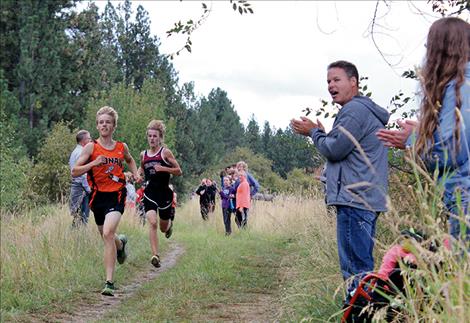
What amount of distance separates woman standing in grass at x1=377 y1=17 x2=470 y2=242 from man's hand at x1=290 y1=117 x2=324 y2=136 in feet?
4.85

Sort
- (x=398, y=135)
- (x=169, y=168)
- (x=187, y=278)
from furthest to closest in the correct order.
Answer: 1. (x=169, y=168)
2. (x=187, y=278)
3. (x=398, y=135)

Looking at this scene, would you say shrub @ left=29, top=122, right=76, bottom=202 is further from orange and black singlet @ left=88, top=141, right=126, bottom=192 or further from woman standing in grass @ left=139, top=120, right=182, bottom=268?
orange and black singlet @ left=88, top=141, right=126, bottom=192

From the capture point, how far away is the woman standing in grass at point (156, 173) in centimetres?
988

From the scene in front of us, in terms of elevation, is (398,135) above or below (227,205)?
above

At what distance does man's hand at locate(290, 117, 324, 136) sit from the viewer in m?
5.35

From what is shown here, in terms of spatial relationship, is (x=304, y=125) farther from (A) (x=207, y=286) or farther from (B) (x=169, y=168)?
(B) (x=169, y=168)

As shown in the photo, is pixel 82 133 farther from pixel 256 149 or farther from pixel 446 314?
pixel 256 149

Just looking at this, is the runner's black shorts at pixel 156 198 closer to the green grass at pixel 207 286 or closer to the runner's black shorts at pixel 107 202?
the green grass at pixel 207 286

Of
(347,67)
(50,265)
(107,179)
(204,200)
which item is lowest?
(50,265)

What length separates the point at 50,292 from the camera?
8.14m

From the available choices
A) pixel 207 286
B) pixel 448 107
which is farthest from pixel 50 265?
pixel 448 107

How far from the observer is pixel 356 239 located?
509 centimetres

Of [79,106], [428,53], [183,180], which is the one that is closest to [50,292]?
[428,53]

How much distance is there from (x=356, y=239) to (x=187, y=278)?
14.2 feet
